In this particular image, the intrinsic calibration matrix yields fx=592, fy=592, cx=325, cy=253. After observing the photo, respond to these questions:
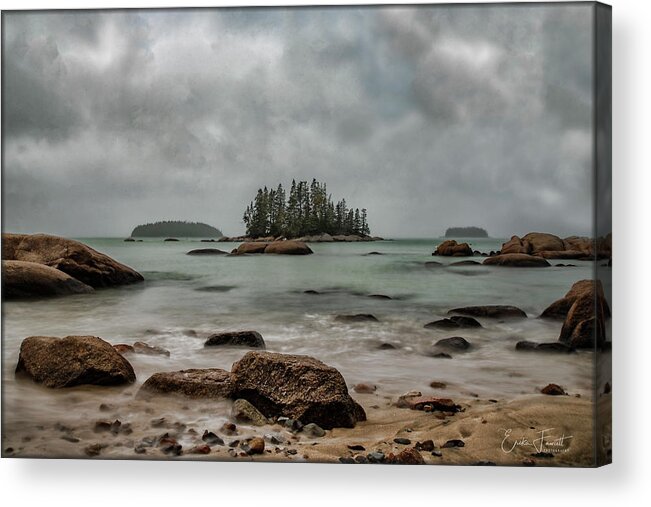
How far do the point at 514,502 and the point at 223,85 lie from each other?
9.13 feet

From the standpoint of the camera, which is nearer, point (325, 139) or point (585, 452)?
point (585, 452)

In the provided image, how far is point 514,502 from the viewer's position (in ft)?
10.4

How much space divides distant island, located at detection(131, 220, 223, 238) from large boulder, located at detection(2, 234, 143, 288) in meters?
0.23

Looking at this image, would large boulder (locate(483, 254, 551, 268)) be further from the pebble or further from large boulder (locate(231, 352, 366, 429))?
the pebble

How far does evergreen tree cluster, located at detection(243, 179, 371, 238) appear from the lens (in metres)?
3.30

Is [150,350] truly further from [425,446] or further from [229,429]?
[425,446]

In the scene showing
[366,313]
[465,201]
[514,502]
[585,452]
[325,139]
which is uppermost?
[325,139]

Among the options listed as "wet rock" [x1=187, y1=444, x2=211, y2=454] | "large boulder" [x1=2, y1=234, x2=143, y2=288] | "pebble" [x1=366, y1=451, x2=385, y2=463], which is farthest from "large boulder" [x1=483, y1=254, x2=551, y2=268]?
"large boulder" [x1=2, y1=234, x2=143, y2=288]

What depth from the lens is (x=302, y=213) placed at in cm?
329

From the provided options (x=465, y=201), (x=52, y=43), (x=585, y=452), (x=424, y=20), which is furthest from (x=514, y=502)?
(x=52, y=43)

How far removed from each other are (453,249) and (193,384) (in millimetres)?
1595

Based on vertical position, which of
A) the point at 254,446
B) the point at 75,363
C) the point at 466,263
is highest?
the point at 466,263

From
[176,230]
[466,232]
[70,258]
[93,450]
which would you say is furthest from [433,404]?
[70,258]

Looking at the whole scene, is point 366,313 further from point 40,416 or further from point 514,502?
point 40,416
